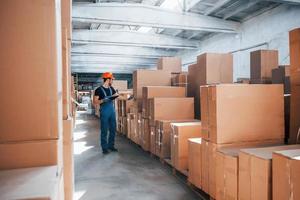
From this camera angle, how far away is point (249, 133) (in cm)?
253

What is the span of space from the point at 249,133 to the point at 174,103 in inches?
75.1

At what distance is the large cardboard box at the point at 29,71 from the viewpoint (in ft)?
4.19

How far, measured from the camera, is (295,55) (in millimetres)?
2445

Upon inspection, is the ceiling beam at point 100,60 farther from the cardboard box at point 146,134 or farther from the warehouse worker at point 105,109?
the cardboard box at point 146,134

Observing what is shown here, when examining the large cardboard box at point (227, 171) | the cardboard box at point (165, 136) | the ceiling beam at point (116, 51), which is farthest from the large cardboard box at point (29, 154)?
the ceiling beam at point (116, 51)

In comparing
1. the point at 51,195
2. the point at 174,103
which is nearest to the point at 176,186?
the point at 174,103

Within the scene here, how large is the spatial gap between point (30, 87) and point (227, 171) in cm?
166

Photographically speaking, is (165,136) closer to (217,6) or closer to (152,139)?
(152,139)

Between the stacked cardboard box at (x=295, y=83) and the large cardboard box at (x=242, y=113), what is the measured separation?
0.45ft

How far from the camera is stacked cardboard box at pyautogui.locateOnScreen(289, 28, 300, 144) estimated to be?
2.43 m

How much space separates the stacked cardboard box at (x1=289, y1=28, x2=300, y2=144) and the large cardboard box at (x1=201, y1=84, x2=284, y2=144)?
14cm

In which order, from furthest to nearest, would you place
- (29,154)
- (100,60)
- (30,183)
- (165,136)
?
(100,60)
(165,136)
(29,154)
(30,183)

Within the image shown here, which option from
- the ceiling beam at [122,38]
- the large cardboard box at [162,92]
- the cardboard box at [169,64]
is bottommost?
the large cardboard box at [162,92]

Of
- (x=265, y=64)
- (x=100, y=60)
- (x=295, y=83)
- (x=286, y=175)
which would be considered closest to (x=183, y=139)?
(x=295, y=83)
